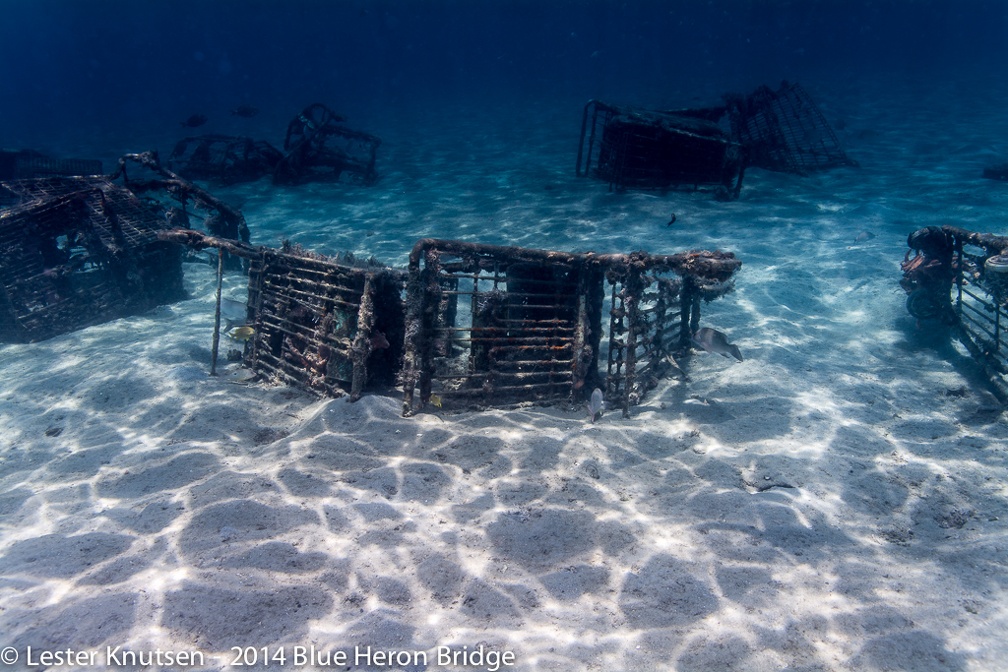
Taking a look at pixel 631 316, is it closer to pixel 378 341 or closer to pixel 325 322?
pixel 378 341

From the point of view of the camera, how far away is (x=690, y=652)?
11.3ft

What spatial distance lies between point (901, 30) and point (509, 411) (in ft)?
436

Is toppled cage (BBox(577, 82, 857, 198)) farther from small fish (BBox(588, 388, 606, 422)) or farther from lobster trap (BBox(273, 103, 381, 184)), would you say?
small fish (BBox(588, 388, 606, 422))

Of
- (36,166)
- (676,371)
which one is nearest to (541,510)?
(676,371)

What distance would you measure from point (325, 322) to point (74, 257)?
7.89 m

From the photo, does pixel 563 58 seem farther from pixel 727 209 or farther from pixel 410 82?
pixel 727 209

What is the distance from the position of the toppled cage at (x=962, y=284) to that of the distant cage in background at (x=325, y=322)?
806cm

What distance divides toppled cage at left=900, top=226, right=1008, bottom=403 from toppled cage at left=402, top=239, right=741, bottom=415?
3.71m

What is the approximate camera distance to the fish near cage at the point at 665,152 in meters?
15.6

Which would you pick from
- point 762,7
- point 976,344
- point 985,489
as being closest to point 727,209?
point 976,344

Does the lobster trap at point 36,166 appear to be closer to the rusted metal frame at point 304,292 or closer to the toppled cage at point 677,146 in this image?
the rusted metal frame at point 304,292

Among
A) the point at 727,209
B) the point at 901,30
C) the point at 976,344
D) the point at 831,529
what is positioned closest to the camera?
the point at 831,529

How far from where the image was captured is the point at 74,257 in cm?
1102

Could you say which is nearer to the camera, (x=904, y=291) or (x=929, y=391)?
(x=929, y=391)
